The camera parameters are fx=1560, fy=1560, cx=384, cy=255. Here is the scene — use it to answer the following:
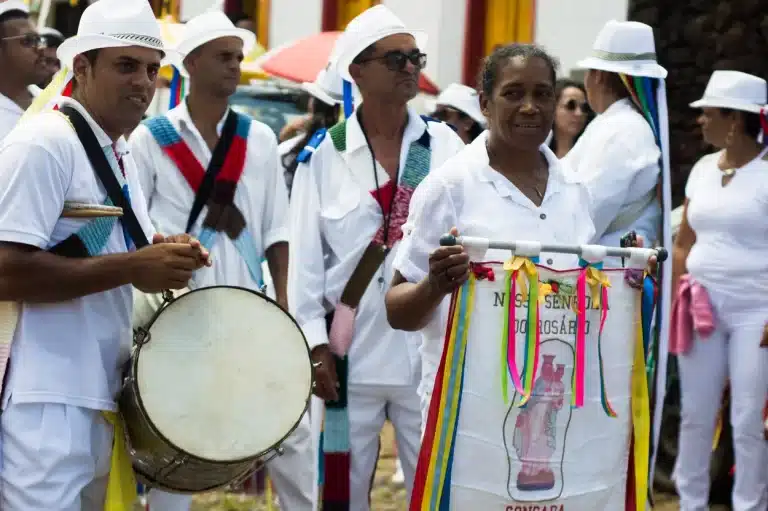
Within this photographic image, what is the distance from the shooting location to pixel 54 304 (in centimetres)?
450

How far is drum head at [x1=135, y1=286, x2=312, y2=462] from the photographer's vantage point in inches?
184

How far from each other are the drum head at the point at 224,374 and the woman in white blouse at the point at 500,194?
0.53 meters

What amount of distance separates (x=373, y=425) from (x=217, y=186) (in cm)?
128

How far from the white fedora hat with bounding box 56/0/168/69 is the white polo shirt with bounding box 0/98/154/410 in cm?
19

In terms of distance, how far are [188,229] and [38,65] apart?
1526 mm

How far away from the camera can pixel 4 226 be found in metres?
4.37

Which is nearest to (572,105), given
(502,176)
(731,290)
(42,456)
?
(731,290)

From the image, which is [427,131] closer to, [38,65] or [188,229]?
[188,229]

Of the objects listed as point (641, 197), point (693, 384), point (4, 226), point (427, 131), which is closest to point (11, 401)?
point (4, 226)

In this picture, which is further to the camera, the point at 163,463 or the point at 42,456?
the point at 163,463

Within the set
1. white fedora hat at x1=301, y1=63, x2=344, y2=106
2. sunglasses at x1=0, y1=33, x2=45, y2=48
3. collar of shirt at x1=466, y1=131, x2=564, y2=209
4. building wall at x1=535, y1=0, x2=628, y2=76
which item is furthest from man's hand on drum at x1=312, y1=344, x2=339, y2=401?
building wall at x1=535, y1=0, x2=628, y2=76

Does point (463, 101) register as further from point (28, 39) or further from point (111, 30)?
point (111, 30)

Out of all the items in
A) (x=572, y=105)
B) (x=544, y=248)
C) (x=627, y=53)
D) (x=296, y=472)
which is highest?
(x=627, y=53)

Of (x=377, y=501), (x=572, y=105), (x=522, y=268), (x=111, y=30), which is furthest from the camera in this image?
(x=572, y=105)
